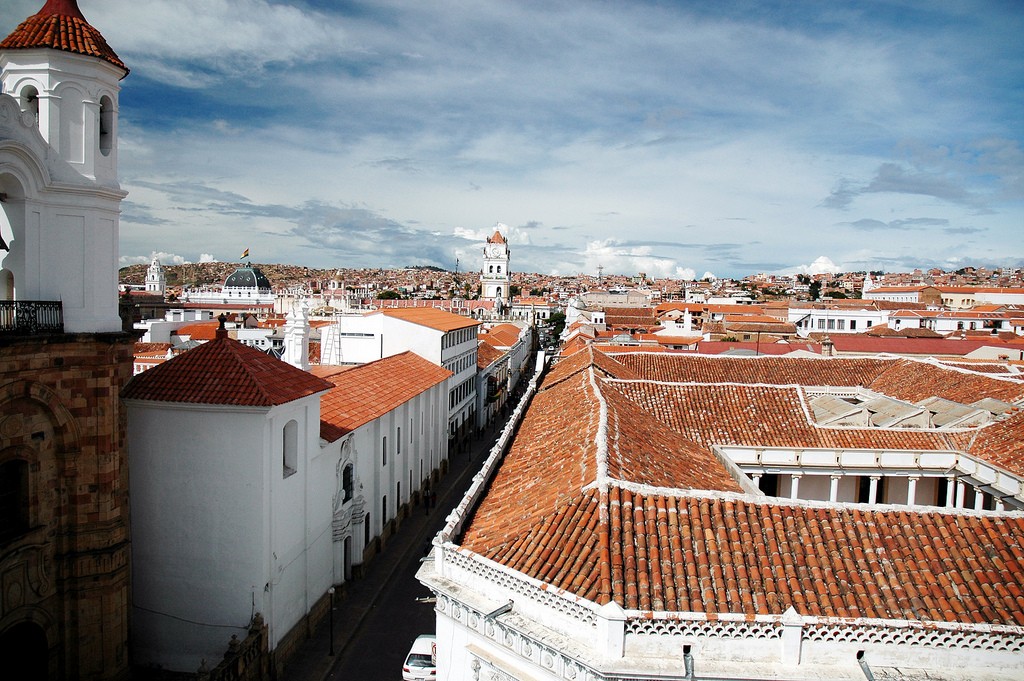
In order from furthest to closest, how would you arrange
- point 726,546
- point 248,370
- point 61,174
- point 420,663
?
point 420,663 → point 248,370 → point 61,174 → point 726,546

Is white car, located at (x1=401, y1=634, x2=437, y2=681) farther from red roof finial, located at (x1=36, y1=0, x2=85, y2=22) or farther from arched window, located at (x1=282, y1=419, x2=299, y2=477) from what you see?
red roof finial, located at (x1=36, y1=0, x2=85, y2=22)

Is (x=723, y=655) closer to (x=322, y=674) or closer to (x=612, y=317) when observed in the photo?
(x=322, y=674)

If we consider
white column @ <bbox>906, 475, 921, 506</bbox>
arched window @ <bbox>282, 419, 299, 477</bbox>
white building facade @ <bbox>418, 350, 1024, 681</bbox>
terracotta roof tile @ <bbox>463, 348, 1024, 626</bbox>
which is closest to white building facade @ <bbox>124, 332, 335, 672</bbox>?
arched window @ <bbox>282, 419, 299, 477</bbox>

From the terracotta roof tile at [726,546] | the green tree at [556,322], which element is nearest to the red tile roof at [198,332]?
the terracotta roof tile at [726,546]

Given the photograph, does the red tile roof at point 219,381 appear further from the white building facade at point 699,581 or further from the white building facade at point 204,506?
the white building facade at point 699,581

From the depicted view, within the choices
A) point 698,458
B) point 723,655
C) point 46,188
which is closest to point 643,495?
point 723,655

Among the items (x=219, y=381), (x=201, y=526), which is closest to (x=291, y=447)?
(x=219, y=381)

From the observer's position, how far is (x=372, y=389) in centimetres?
2558

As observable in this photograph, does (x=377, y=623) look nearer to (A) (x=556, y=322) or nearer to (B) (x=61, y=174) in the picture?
(B) (x=61, y=174)

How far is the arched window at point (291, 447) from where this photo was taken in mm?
17797

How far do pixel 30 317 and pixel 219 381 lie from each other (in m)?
4.14

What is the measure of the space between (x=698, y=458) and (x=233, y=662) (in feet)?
38.3

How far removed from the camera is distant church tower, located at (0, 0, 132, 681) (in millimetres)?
13867

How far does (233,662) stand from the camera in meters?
14.5
